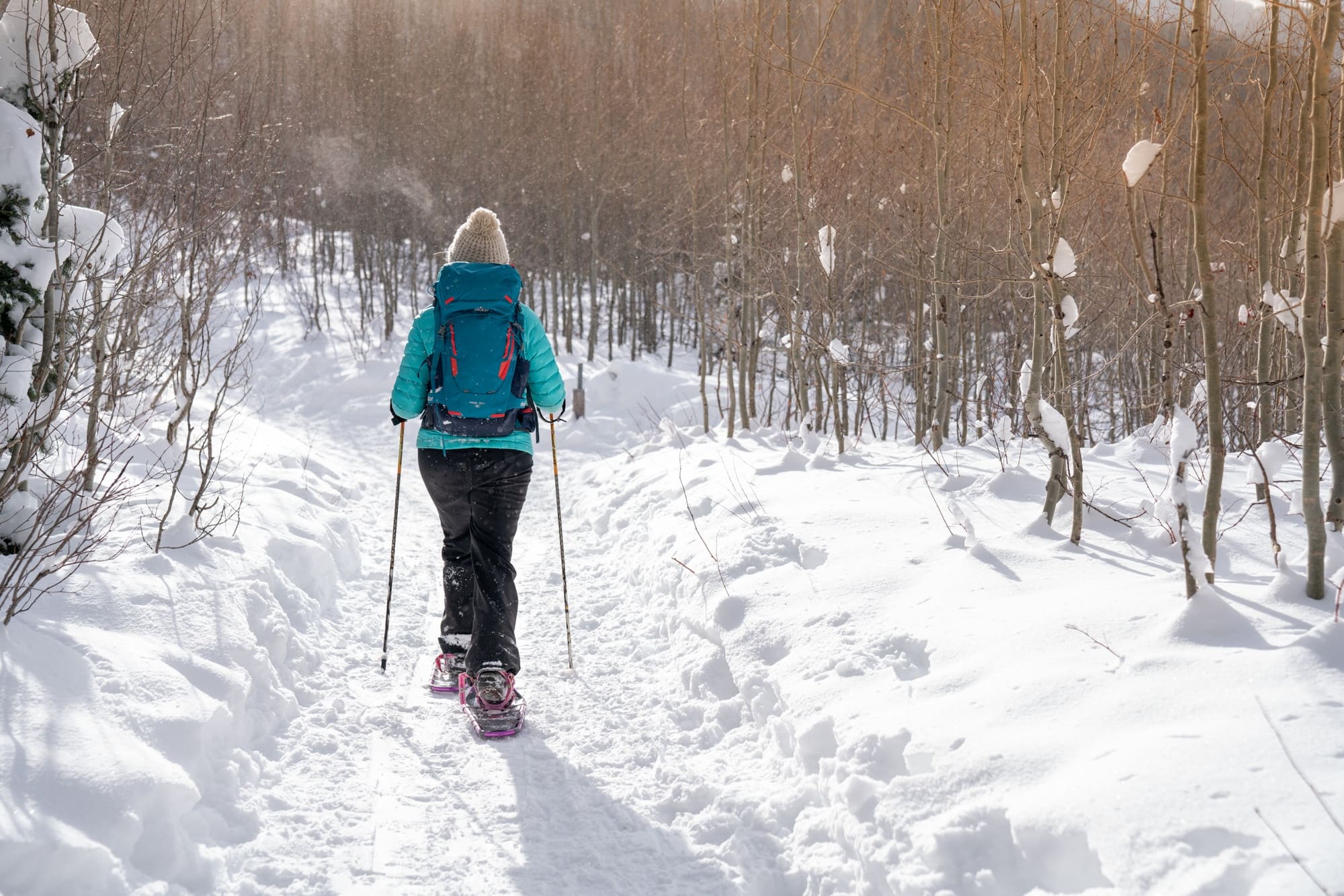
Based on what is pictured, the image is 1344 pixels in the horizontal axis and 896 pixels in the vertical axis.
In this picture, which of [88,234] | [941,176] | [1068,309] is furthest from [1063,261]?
[88,234]

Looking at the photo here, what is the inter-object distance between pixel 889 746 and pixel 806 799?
34 cm

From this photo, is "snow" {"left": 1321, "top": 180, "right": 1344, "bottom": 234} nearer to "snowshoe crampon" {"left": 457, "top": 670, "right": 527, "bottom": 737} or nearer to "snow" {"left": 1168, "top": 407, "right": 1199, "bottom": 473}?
"snow" {"left": 1168, "top": 407, "right": 1199, "bottom": 473}

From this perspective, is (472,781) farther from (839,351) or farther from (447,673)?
(839,351)

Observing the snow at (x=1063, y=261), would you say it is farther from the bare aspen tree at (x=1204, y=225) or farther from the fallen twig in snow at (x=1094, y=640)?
the fallen twig in snow at (x=1094, y=640)

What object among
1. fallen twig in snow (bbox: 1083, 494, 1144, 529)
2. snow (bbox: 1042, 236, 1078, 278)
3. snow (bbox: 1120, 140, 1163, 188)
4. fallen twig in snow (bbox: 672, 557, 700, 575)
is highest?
snow (bbox: 1120, 140, 1163, 188)

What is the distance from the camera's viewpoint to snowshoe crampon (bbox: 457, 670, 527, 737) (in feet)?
11.4

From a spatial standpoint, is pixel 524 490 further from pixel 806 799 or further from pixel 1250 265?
pixel 1250 265

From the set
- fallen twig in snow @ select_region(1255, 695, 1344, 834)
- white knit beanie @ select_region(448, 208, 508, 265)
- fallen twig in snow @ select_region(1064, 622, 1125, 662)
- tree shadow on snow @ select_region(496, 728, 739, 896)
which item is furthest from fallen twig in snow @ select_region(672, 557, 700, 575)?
fallen twig in snow @ select_region(1255, 695, 1344, 834)

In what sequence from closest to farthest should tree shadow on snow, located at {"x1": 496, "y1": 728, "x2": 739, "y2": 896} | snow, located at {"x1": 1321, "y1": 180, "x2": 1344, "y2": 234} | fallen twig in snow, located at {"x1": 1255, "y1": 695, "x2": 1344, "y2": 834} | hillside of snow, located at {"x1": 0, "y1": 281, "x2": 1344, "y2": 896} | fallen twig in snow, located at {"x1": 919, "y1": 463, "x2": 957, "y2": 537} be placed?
fallen twig in snow, located at {"x1": 1255, "y1": 695, "x2": 1344, "y2": 834}
hillside of snow, located at {"x1": 0, "y1": 281, "x2": 1344, "y2": 896}
tree shadow on snow, located at {"x1": 496, "y1": 728, "x2": 739, "y2": 896}
snow, located at {"x1": 1321, "y1": 180, "x2": 1344, "y2": 234}
fallen twig in snow, located at {"x1": 919, "y1": 463, "x2": 957, "y2": 537}

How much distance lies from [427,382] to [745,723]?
2.00 metres

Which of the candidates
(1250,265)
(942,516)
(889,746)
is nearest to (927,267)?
(1250,265)

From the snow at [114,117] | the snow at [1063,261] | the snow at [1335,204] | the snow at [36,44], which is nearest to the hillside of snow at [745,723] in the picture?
the snow at [1335,204]

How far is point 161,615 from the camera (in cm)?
363

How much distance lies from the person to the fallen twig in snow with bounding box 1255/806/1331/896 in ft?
8.64
